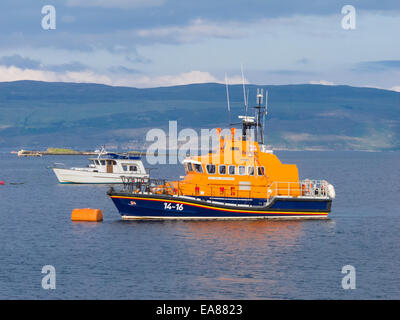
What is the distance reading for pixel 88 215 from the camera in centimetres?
5806

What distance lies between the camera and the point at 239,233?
50.5m

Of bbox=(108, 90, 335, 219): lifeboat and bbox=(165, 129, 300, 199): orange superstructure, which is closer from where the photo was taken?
bbox=(108, 90, 335, 219): lifeboat

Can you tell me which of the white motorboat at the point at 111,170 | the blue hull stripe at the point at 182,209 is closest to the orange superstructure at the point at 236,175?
the blue hull stripe at the point at 182,209

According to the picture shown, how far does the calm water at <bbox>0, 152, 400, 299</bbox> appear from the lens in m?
36.7

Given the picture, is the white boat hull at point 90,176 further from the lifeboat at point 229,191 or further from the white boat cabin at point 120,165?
the lifeboat at point 229,191

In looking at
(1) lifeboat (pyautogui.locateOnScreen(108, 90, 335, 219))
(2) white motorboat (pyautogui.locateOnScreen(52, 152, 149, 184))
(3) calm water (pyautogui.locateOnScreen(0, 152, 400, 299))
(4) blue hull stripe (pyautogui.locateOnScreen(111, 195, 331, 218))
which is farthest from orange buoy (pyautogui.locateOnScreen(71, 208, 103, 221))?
(2) white motorboat (pyautogui.locateOnScreen(52, 152, 149, 184))

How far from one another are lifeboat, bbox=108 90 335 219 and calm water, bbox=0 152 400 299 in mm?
926

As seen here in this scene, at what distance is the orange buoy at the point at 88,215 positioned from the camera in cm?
5747

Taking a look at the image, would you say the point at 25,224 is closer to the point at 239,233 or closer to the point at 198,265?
the point at 239,233

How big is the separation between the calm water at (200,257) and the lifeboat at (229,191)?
0.93m

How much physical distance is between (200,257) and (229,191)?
1157 centimetres
